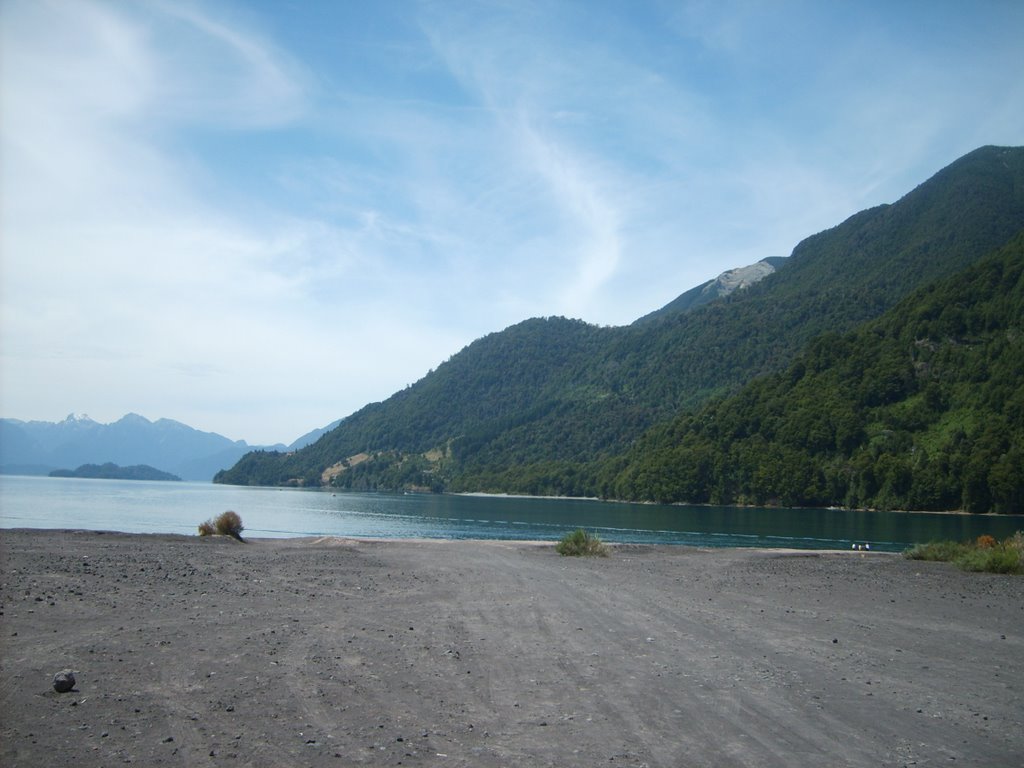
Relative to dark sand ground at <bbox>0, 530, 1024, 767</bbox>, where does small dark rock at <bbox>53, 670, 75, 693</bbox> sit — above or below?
above

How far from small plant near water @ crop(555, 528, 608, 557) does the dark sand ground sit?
9784 mm

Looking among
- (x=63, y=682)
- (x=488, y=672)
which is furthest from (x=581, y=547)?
(x=63, y=682)

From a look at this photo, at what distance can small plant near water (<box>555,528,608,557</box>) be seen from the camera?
28.0 metres

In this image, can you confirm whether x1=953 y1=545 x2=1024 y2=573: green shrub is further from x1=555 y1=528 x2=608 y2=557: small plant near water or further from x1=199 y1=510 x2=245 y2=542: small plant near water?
x1=199 y1=510 x2=245 y2=542: small plant near water

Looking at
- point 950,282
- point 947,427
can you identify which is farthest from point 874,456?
point 950,282

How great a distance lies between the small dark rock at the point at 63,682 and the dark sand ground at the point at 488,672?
14 centimetres

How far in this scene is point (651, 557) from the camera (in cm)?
2844

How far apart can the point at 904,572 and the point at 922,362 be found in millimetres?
105411

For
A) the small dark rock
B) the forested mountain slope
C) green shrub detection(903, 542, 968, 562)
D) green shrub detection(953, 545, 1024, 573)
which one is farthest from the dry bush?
the forested mountain slope

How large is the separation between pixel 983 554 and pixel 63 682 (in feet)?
83.9

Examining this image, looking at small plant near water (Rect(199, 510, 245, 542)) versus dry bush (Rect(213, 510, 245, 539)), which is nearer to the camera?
small plant near water (Rect(199, 510, 245, 542))

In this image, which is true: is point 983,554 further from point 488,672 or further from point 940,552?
point 488,672

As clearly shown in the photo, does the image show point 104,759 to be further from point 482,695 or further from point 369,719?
point 482,695

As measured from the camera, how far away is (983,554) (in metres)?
24.0
